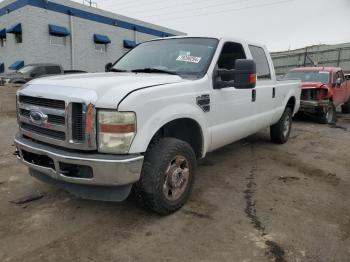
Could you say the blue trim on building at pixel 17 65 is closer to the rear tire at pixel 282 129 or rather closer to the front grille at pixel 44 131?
the rear tire at pixel 282 129

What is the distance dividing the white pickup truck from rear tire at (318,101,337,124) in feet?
21.4

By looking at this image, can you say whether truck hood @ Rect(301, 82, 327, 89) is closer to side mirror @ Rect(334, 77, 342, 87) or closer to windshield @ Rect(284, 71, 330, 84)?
Result: windshield @ Rect(284, 71, 330, 84)

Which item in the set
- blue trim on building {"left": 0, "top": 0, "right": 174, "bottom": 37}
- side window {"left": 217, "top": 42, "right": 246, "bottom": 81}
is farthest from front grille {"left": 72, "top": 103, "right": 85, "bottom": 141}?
blue trim on building {"left": 0, "top": 0, "right": 174, "bottom": 37}

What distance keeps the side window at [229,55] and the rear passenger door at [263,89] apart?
17.8 inches

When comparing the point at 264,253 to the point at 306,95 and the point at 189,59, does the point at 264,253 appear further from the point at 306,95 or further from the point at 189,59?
the point at 306,95

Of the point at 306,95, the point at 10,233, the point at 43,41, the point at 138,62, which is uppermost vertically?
the point at 43,41

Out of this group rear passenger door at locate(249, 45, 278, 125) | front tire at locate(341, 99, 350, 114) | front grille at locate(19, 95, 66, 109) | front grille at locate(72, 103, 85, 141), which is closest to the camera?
front grille at locate(72, 103, 85, 141)

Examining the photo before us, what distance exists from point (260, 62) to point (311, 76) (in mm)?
6518

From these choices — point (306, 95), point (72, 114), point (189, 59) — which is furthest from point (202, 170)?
point (306, 95)

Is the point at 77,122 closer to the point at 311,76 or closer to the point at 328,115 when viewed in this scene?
the point at 328,115

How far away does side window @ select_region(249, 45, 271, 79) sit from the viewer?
5553 mm

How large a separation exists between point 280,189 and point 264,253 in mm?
1692

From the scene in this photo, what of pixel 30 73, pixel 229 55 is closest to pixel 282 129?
pixel 229 55

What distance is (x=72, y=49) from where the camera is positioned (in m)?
21.6
